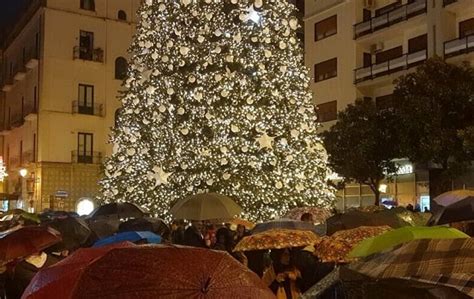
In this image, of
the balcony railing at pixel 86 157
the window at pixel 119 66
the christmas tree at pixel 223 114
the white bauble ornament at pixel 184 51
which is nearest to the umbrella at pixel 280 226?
the christmas tree at pixel 223 114

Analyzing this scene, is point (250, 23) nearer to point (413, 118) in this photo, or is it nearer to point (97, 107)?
point (413, 118)

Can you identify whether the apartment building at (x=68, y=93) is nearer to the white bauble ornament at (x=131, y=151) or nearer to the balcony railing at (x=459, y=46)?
the balcony railing at (x=459, y=46)

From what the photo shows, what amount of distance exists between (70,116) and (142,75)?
25272 mm

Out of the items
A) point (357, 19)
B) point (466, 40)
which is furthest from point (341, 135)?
point (357, 19)

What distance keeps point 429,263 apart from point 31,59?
43.3m

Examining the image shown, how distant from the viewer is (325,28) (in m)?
37.7

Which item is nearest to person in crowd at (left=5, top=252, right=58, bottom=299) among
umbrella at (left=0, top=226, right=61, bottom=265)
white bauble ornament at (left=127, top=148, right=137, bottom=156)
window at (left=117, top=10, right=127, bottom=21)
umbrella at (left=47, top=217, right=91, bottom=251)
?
umbrella at (left=0, top=226, right=61, bottom=265)

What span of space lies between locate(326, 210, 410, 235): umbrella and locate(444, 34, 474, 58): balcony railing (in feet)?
66.3

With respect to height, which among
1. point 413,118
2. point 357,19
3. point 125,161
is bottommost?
point 125,161

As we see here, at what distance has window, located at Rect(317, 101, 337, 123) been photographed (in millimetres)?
36344

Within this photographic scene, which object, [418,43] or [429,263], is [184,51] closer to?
Answer: [429,263]

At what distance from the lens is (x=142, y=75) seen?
19.7 metres

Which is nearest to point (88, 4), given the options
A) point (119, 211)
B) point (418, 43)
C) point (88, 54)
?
point (88, 54)

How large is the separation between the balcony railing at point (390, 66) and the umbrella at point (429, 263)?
92.2 feet
